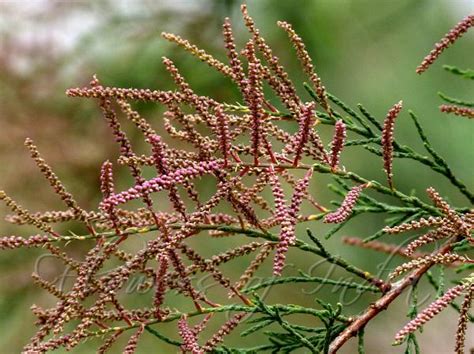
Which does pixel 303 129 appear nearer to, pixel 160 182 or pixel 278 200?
pixel 278 200

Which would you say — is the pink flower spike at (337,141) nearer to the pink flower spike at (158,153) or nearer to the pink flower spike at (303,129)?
the pink flower spike at (303,129)

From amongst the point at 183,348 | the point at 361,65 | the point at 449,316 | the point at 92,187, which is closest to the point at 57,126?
the point at 92,187

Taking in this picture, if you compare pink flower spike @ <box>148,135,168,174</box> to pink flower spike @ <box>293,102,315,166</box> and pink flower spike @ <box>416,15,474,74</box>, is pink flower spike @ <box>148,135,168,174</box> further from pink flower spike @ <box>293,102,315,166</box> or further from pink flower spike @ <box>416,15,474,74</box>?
pink flower spike @ <box>416,15,474,74</box>

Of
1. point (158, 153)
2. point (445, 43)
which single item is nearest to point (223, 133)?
point (158, 153)

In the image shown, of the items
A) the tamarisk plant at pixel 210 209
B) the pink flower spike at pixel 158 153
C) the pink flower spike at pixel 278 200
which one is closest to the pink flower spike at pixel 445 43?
the tamarisk plant at pixel 210 209

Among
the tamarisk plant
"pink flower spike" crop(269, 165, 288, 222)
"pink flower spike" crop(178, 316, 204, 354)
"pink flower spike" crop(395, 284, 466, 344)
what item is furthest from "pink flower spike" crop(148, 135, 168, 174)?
"pink flower spike" crop(395, 284, 466, 344)

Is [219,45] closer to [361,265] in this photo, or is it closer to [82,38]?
[82,38]

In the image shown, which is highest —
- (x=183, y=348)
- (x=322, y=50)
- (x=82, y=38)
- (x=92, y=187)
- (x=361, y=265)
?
(x=82, y=38)

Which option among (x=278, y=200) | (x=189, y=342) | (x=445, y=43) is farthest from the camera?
(x=445, y=43)
